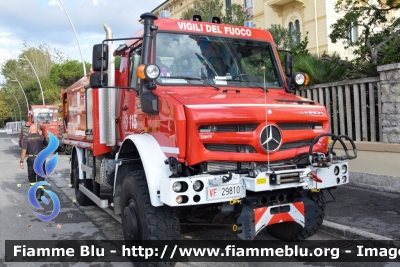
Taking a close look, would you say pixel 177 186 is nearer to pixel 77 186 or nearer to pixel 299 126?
pixel 299 126

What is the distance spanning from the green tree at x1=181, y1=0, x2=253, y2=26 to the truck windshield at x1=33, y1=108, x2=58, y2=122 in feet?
37.2

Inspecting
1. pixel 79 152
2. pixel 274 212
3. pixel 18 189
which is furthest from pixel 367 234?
pixel 18 189

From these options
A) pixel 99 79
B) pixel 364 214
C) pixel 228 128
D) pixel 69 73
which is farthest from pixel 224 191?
pixel 69 73

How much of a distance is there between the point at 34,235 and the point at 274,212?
3828 mm

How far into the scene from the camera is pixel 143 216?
395 centimetres

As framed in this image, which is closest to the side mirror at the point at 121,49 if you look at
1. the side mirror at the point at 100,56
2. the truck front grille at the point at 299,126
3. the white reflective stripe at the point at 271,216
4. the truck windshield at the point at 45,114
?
the side mirror at the point at 100,56

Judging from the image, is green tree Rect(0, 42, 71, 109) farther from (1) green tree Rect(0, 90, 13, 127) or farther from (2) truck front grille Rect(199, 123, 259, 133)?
(2) truck front grille Rect(199, 123, 259, 133)

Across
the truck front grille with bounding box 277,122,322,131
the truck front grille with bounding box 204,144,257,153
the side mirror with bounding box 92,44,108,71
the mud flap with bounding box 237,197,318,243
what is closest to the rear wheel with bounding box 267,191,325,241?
the mud flap with bounding box 237,197,318,243

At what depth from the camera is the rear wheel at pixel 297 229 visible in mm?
4652

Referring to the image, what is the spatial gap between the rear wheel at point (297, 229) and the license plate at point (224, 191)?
1.19 meters

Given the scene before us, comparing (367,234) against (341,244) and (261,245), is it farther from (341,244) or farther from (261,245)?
(261,245)

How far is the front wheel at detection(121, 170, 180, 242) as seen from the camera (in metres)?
3.85

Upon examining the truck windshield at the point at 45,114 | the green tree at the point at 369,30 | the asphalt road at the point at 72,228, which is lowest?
the asphalt road at the point at 72,228

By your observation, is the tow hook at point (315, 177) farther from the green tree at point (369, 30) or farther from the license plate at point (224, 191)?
the green tree at point (369, 30)
